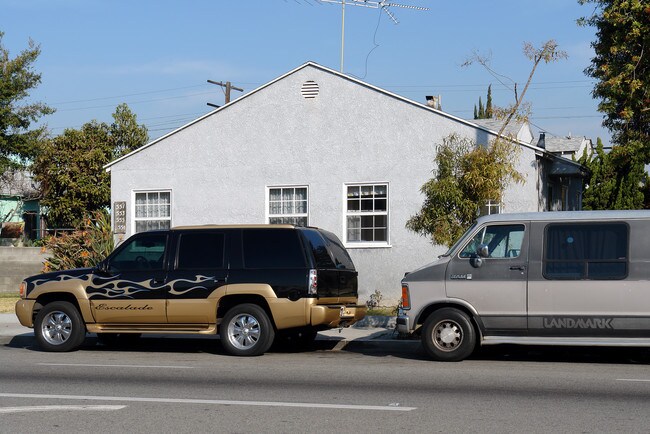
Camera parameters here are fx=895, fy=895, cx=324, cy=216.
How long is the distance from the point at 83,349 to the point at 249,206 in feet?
23.9

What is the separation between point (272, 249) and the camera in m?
13.8

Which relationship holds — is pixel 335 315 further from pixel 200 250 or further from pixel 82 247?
pixel 82 247

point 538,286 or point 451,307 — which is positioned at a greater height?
point 538,286

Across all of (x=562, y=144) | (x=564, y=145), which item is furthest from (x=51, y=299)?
(x=562, y=144)

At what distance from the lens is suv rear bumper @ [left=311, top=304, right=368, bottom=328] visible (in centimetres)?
1342

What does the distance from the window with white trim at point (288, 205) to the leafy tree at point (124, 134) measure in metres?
14.8

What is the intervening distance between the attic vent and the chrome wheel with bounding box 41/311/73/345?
356 inches

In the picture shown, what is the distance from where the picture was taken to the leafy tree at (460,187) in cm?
1548

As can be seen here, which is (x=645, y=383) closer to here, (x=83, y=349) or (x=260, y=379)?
(x=260, y=379)

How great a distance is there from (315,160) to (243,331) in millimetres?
8215

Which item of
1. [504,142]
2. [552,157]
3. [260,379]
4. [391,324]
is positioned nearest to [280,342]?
[391,324]

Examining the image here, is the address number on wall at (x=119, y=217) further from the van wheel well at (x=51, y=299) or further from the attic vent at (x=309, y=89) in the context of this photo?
the van wheel well at (x=51, y=299)

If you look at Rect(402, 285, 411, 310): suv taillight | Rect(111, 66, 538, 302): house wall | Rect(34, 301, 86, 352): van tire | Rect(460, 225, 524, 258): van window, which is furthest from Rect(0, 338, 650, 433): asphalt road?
Rect(111, 66, 538, 302): house wall

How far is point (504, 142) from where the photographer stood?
647 inches
